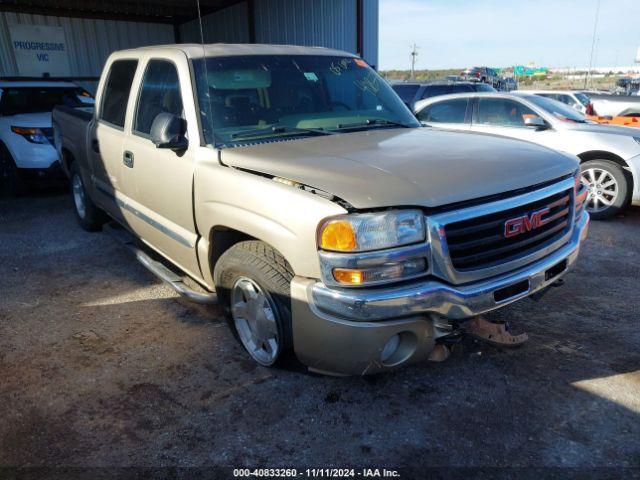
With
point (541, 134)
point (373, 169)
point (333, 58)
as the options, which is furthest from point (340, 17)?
point (373, 169)

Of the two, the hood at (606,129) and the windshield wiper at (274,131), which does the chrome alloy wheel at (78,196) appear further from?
the hood at (606,129)

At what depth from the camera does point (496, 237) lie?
2432 mm

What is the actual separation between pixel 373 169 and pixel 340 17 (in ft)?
36.1

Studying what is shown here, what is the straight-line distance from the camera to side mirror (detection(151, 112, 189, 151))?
9.75ft

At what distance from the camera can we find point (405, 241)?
2189 mm

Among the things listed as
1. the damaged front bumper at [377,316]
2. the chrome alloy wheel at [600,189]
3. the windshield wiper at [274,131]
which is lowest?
the chrome alloy wheel at [600,189]

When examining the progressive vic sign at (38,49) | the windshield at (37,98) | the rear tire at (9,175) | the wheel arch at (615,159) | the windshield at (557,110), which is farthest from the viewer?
the progressive vic sign at (38,49)

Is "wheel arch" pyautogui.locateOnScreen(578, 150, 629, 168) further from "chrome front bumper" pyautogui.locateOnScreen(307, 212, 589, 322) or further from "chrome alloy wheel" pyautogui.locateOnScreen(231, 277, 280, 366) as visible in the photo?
"chrome alloy wheel" pyautogui.locateOnScreen(231, 277, 280, 366)

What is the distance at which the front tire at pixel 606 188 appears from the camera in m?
6.18

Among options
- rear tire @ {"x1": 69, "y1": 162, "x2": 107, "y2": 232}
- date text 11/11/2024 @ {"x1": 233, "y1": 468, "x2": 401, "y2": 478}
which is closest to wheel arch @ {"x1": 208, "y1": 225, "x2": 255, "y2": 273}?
date text 11/11/2024 @ {"x1": 233, "y1": 468, "x2": 401, "y2": 478}

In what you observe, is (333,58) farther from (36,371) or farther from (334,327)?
(36,371)

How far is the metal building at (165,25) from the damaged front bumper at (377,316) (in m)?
10.1

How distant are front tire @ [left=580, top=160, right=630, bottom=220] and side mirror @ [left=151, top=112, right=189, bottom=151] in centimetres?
532

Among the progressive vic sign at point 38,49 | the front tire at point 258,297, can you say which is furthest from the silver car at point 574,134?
the progressive vic sign at point 38,49
